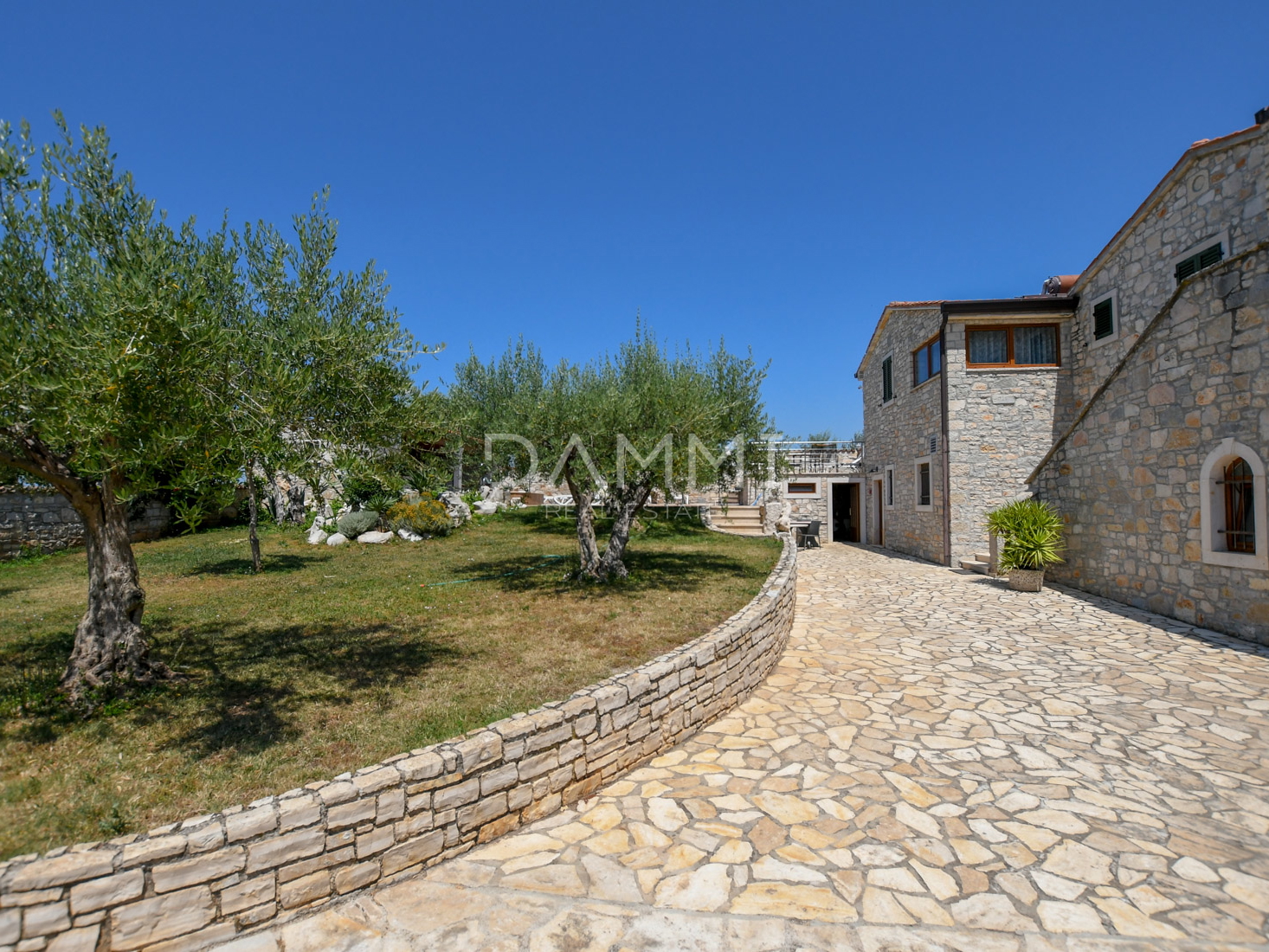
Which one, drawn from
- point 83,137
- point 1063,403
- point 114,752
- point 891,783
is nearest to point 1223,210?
point 1063,403

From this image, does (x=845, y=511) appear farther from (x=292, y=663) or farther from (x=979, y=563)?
(x=292, y=663)

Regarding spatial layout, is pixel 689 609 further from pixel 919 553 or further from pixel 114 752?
pixel 919 553

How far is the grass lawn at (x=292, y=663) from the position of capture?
3.88 m

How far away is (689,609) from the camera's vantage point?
8867 mm

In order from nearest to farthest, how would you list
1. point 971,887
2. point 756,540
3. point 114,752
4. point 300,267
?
1. point 971,887
2. point 114,752
3. point 300,267
4. point 756,540

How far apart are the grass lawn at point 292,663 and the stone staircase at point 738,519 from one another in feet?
30.5

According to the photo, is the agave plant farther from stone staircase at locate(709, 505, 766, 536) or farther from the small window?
stone staircase at locate(709, 505, 766, 536)

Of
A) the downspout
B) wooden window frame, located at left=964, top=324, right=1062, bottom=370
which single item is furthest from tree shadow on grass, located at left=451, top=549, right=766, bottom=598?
wooden window frame, located at left=964, top=324, right=1062, bottom=370

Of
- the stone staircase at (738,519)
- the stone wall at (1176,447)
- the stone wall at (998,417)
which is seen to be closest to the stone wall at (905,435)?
the stone wall at (998,417)

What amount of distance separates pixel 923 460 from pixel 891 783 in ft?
48.2

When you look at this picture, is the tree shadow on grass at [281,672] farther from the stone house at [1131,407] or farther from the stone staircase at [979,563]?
the stone staircase at [979,563]

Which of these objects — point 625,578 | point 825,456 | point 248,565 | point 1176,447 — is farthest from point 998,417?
point 248,565

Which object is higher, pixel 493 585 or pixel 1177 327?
pixel 1177 327

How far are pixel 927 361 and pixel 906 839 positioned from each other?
53.5ft
